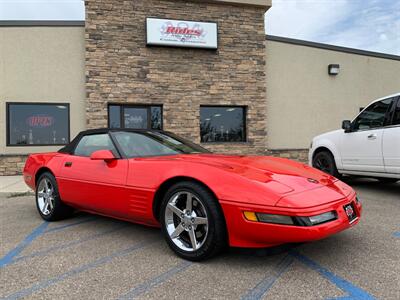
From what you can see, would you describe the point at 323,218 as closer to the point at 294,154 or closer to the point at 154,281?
the point at 154,281

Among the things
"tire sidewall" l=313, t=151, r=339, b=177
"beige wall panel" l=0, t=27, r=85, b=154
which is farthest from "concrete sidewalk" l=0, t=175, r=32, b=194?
"tire sidewall" l=313, t=151, r=339, b=177

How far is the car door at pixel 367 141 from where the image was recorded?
6.00 meters

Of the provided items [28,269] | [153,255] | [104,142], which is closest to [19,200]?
[104,142]

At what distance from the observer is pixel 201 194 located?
291cm

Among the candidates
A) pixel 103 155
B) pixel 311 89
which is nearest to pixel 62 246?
pixel 103 155

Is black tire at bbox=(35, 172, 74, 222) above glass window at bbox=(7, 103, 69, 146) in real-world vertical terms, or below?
below

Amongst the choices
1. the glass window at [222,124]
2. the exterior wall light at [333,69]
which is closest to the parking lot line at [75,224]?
the glass window at [222,124]

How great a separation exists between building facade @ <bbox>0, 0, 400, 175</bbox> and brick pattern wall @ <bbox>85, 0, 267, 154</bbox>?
0.03 m

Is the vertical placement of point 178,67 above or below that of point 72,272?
above

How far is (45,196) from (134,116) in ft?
21.1

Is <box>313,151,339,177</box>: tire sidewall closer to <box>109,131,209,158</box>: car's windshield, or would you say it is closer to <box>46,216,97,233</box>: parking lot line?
<box>109,131,209,158</box>: car's windshield

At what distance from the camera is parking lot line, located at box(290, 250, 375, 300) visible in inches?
92.4

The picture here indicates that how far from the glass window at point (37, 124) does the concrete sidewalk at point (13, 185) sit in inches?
50.8

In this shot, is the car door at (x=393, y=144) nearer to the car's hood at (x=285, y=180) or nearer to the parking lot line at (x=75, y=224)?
the car's hood at (x=285, y=180)
